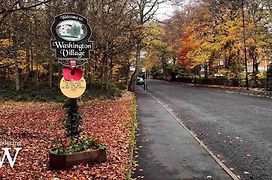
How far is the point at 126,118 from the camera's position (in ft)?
47.2

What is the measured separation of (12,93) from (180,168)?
19.7 m

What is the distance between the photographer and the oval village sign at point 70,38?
764 cm

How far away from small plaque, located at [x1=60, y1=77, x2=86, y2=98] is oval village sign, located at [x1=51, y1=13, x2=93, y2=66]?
0.41 metres

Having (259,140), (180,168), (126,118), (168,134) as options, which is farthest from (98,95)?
(180,168)

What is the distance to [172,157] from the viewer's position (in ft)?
26.2

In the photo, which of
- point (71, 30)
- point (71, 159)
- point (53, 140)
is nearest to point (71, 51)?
point (71, 30)

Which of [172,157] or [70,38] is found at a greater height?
[70,38]

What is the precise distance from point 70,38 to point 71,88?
111 centimetres

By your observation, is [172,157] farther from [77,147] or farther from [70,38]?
[70,38]

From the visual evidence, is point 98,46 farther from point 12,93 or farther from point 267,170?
point 267,170

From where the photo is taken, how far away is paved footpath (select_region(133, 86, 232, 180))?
6.65 m

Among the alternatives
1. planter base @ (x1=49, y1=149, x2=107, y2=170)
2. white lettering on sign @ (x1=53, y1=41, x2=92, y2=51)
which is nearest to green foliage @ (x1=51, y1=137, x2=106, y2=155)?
planter base @ (x1=49, y1=149, x2=107, y2=170)

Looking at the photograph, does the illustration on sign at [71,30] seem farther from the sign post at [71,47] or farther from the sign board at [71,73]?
the sign board at [71,73]

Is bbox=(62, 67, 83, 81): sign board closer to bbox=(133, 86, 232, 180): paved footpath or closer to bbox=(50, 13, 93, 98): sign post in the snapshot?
bbox=(50, 13, 93, 98): sign post
